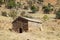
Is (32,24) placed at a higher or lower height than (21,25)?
higher

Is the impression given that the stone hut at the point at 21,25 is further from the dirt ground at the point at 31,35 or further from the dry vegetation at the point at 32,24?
the dirt ground at the point at 31,35

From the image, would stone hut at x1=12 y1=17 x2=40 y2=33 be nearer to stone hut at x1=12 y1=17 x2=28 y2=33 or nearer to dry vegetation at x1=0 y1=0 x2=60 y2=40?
stone hut at x1=12 y1=17 x2=28 y2=33

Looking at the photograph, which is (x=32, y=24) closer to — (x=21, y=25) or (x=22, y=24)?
(x=22, y=24)

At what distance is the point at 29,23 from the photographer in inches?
1220

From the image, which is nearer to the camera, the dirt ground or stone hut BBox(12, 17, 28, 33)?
the dirt ground

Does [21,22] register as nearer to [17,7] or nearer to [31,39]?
[31,39]

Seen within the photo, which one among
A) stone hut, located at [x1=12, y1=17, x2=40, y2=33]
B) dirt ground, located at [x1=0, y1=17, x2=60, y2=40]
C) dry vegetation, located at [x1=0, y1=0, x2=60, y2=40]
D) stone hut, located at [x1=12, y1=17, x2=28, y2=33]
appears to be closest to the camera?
dirt ground, located at [x1=0, y1=17, x2=60, y2=40]

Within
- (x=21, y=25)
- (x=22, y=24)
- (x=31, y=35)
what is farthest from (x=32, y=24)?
(x=31, y=35)

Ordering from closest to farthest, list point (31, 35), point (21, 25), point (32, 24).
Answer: point (31, 35)
point (32, 24)
point (21, 25)

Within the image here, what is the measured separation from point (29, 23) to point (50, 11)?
3820cm

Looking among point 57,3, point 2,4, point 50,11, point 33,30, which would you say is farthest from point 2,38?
point 57,3

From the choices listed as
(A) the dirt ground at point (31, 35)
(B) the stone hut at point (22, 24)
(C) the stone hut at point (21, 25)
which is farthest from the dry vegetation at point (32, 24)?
(C) the stone hut at point (21, 25)

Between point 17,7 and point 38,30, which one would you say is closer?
point 38,30

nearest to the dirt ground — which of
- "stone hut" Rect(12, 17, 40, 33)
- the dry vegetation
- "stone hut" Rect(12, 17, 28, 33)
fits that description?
the dry vegetation
